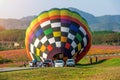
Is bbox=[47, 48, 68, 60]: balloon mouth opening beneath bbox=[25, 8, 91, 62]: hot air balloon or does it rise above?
beneath

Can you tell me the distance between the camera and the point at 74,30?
149 feet

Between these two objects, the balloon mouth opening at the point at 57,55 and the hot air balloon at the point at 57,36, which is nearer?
the balloon mouth opening at the point at 57,55

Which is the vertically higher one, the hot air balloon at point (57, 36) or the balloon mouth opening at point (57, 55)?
the hot air balloon at point (57, 36)

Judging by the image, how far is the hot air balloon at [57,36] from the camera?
4425cm

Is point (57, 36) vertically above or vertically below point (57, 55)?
above

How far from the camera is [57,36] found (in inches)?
1757

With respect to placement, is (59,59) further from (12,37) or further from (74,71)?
(12,37)

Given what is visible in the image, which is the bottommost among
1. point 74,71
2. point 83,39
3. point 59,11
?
point 74,71

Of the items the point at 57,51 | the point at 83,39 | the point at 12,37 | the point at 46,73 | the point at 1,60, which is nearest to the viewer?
the point at 46,73

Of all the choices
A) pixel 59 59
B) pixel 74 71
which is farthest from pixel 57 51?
pixel 74 71

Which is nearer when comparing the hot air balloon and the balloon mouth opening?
the balloon mouth opening

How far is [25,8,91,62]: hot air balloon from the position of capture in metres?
44.2

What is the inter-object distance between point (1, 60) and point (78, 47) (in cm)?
2646

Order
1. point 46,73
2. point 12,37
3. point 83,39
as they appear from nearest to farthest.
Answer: point 46,73
point 83,39
point 12,37
